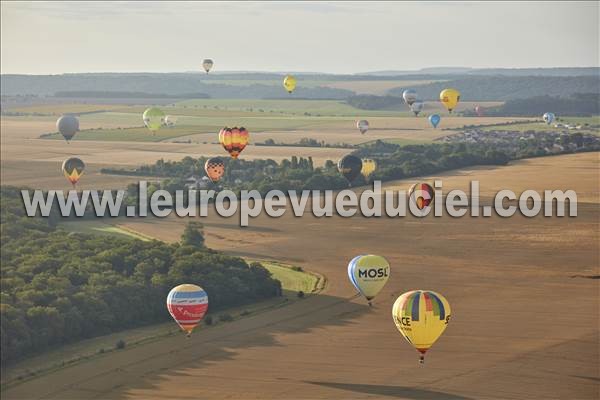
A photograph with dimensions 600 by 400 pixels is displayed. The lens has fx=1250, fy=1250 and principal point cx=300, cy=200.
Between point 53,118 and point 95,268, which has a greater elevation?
point 53,118

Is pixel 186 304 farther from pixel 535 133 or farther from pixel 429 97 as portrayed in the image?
pixel 429 97

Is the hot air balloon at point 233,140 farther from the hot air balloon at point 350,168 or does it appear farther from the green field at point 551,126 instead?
the green field at point 551,126

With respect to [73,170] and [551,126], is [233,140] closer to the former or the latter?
[73,170]

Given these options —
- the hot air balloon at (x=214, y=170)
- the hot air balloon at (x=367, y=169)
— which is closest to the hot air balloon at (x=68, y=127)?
the hot air balloon at (x=214, y=170)

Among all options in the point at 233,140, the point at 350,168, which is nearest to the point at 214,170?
→ the point at 233,140

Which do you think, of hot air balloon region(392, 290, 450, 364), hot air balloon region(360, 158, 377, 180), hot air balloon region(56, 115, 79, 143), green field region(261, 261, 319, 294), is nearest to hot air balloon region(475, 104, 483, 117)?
hot air balloon region(56, 115, 79, 143)

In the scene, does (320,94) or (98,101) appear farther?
(320,94)

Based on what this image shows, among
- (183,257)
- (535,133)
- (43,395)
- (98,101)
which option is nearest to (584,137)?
(535,133)
